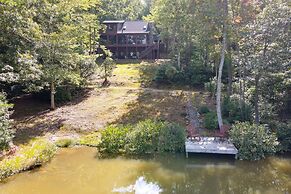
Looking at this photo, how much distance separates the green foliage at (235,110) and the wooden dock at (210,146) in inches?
122

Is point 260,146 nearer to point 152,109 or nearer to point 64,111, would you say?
point 152,109

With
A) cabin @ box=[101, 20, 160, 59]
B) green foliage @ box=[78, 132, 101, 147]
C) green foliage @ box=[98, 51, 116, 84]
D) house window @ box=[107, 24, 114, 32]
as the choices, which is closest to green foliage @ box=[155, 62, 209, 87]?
green foliage @ box=[98, 51, 116, 84]

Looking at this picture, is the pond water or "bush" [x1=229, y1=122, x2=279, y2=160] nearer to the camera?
the pond water

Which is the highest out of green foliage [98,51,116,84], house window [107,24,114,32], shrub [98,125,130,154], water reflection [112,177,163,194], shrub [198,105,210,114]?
house window [107,24,114,32]

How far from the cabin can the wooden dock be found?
27.4 metres

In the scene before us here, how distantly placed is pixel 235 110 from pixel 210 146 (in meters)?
5.06

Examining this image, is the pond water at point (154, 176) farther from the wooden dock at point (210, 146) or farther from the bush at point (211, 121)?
the bush at point (211, 121)

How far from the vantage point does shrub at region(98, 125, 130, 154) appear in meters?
17.2

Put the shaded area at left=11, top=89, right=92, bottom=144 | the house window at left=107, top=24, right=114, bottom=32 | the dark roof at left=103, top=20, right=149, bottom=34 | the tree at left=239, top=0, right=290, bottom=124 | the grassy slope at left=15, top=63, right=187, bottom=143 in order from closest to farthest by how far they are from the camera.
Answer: the tree at left=239, top=0, right=290, bottom=124
the shaded area at left=11, top=89, right=92, bottom=144
the grassy slope at left=15, top=63, right=187, bottom=143
the dark roof at left=103, top=20, right=149, bottom=34
the house window at left=107, top=24, right=114, bottom=32

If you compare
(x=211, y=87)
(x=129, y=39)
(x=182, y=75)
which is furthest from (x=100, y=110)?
(x=129, y=39)

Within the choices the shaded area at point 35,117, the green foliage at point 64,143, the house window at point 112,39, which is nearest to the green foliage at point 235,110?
the green foliage at point 64,143

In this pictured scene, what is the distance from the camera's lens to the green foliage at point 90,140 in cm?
1845

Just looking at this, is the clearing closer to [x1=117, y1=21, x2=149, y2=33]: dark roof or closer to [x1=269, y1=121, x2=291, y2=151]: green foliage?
[x1=269, y1=121, x2=291, y2=151]: green foliage

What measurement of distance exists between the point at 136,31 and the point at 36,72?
26.8 metres
